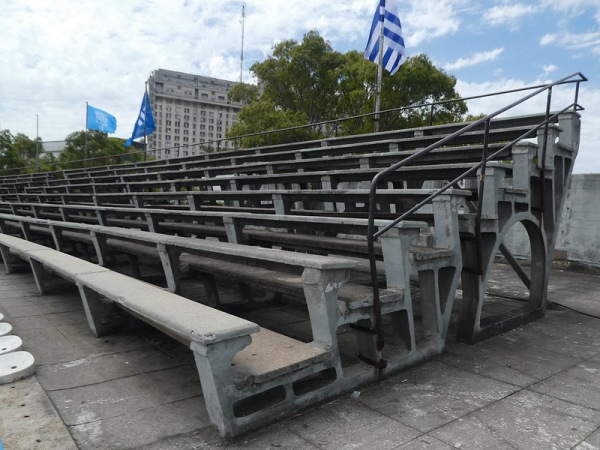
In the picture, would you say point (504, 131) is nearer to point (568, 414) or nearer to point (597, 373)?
point (597, 373)

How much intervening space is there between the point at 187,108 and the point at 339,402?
144371 mm

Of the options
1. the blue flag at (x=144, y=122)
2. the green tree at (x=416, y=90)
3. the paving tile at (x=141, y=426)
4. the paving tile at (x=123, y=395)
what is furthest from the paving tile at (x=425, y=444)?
the green tree at (x=416, y=90)

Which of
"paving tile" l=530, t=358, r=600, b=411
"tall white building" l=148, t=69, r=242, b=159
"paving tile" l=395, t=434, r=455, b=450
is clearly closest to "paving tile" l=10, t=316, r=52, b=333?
"paving tile" l=395, t=434, r=455, b=450

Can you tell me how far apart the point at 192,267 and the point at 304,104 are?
31480 millimetres

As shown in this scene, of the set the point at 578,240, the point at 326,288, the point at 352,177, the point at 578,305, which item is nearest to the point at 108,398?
the point at 326,288

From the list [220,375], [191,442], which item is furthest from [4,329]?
[220,375]

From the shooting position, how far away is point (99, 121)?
2342 centimetres

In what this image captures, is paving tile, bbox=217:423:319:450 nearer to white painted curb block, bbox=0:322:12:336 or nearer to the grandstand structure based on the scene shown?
the grandstand structure

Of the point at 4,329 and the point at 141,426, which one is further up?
the point at 4,329

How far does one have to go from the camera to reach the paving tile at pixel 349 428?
2107mm

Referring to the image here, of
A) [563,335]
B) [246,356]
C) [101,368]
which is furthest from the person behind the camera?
[563,335]

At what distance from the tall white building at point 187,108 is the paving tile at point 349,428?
13239 cm

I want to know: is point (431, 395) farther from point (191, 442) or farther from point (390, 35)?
point (390, 35)

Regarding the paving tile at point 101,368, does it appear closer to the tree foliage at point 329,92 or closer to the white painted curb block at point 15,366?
the white painted curb block at point 15,366
